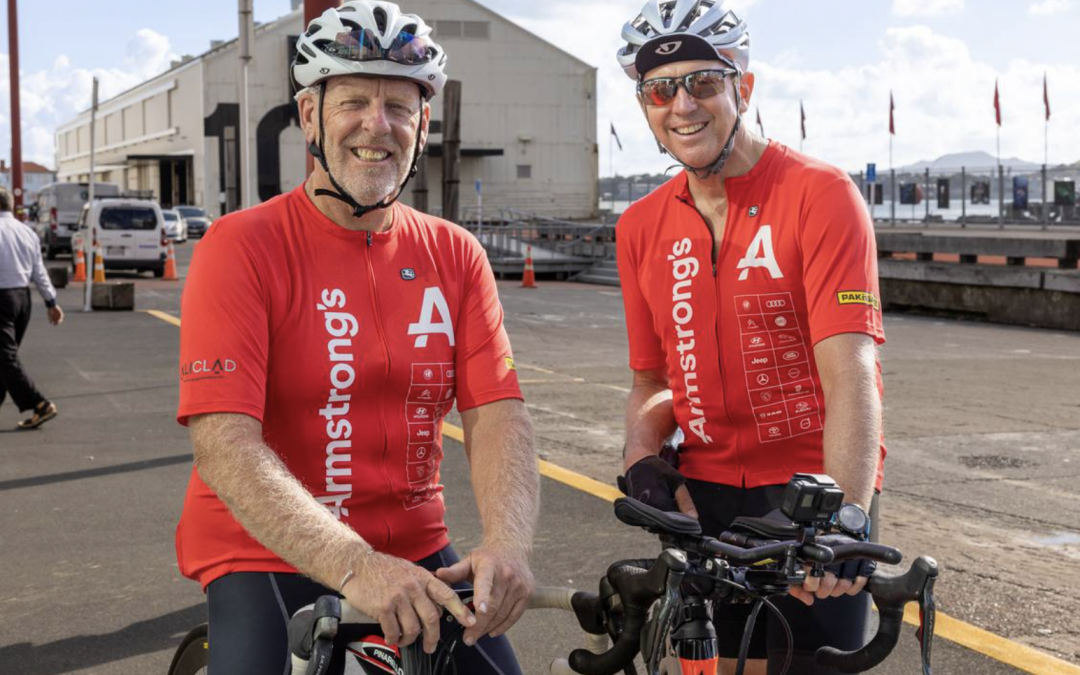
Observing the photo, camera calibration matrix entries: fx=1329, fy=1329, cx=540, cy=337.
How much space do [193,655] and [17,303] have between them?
8.46 meters

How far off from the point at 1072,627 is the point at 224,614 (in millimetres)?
3870

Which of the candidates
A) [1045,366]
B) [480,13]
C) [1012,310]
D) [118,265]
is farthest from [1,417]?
[480,13]

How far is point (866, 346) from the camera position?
117 inches

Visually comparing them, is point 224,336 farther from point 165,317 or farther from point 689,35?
point 165,317

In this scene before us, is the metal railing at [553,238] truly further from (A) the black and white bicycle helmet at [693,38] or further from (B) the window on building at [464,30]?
(A) the black and white bicycle helmet at [693,38]

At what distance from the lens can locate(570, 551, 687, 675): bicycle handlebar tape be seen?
228 cm

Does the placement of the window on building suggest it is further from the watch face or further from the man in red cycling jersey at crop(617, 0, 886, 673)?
the watch face

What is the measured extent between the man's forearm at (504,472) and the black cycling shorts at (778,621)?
23.7 inches

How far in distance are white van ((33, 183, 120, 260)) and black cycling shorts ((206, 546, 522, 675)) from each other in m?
38.7

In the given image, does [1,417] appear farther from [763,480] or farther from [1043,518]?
[763,480]

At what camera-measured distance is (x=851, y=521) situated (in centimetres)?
230

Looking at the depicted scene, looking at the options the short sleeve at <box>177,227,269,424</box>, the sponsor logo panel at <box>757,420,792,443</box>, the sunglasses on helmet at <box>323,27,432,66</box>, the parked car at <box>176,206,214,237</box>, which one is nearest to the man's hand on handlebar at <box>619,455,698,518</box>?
the sponsor logo panel at <box>757,420,792,443</box>

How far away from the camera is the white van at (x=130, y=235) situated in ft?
99.1

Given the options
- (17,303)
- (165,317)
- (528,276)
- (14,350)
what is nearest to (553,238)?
(528,276)
